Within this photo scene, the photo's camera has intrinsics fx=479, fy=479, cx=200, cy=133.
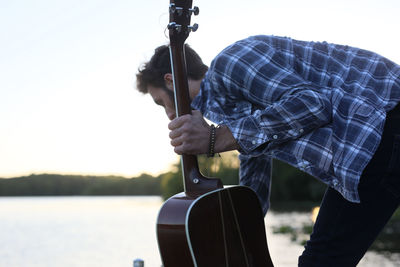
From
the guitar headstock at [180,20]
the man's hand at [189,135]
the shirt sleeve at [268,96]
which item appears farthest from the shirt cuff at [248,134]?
the guitar headstock at [180,20]

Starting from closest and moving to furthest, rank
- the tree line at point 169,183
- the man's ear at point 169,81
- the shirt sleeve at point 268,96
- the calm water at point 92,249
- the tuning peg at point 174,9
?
1. the shirt sleeve at point 268,96
2. the tuning peg at point 174,9
3. the man's ear at point 169,81
4. the calm water at point 92,249
5. the tree line at point 169,183

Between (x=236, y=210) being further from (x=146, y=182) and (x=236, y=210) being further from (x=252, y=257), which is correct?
(x=146, y=182)

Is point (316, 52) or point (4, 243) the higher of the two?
point (316, 52)

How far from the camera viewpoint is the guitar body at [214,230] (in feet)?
5.49

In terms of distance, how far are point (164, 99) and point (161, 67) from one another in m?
0.16

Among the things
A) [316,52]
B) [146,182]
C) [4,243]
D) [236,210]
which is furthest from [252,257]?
[146,182]

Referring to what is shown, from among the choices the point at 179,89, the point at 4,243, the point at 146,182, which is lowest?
the point at 146,182

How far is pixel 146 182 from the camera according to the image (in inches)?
2849

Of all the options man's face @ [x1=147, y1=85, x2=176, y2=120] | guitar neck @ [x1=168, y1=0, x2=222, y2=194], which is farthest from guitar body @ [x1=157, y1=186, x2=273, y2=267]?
man's face @ [x1=147, y1=85, x2=176, y2=120]

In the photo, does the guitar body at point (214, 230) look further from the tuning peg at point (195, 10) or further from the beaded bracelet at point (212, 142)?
the tuning peg at point (195, 10)

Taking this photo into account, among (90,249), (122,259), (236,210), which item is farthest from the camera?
(90,249)

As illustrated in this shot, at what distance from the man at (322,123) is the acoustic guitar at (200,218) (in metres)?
0.17

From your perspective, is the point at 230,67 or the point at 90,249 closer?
the point at 230,67

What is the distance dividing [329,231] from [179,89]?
2.62ft
